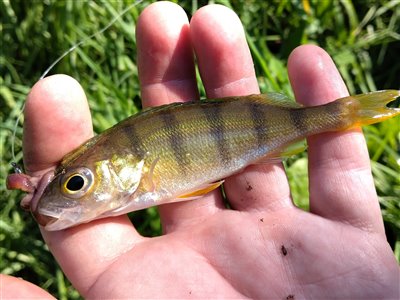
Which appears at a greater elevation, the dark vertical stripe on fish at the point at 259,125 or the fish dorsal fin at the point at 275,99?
the fish dorsal fin at the point at 275,99

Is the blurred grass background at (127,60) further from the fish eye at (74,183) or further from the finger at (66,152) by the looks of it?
the fish eye at (74,183)

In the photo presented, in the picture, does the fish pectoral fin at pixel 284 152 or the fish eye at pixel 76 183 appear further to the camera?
the fish pectoral fin at pixel 284 152

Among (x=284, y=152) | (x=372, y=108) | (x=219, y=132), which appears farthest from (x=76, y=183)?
(x=372, y=108)

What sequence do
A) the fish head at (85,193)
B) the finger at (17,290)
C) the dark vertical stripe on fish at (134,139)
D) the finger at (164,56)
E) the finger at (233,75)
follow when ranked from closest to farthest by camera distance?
the finger at (17,290) → the fish head at (85,193) → the dark vertical stripe on fish at (134,139) → the finger at (233,75) → the finger at (164,56)

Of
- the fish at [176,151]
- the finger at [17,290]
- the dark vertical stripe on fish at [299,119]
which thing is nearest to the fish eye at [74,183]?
the fish at [176,151]

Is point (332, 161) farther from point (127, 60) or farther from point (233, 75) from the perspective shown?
point (127, 60)

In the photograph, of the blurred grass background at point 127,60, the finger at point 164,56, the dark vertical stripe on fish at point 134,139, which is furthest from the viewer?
the blurred grass background at point 127,60

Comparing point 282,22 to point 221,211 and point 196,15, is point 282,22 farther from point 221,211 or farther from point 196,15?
point 221,211

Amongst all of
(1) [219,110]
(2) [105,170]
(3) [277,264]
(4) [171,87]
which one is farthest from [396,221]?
(2) [105,170]
